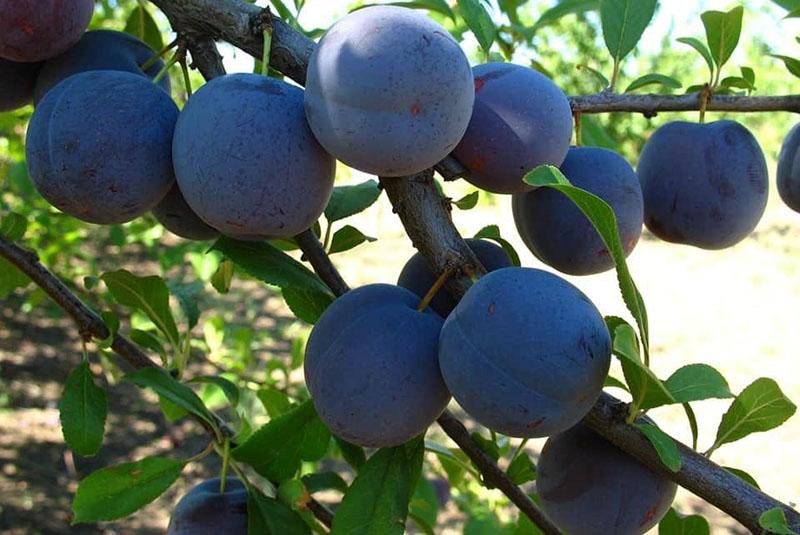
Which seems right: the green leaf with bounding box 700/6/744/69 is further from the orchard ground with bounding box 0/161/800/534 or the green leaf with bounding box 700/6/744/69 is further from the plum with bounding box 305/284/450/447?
the orchard ground with bounding box 0/161/800/534

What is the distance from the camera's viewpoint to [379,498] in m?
0.95

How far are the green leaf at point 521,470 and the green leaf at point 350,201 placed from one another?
1.34 feet

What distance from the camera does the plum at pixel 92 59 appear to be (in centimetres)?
94

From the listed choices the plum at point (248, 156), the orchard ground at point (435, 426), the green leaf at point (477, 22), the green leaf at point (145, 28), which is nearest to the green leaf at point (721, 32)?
the green leaf at point (477, 22)

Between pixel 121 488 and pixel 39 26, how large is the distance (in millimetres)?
567

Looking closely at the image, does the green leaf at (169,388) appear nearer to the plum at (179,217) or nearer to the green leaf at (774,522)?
the plum at (179,217)

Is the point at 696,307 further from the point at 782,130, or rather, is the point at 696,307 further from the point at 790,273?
the point at 782,130

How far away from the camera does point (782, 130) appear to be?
7645 millimetres

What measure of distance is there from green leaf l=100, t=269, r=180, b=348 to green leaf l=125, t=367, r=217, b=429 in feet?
0.52

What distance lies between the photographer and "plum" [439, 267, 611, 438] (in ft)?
2.36

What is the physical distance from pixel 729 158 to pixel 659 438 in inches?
19.3

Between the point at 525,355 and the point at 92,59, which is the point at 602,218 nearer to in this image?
the point at 525,355

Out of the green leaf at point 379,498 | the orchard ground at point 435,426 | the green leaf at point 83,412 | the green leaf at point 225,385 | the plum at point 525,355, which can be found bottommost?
the orchard ground at point 435,426

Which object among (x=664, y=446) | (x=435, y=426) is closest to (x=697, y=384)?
(x=664, y=446)
